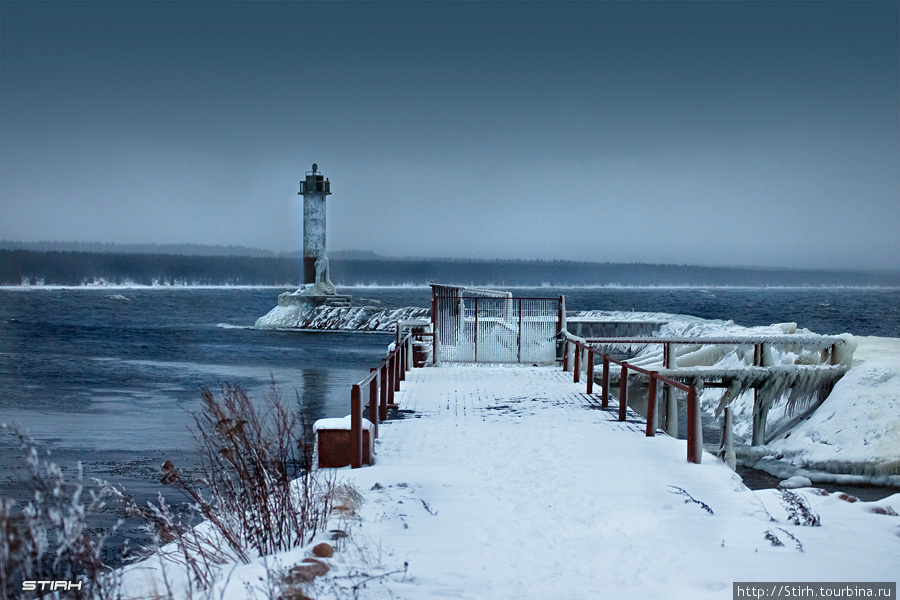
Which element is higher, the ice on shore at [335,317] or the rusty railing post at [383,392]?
the rusty railing post at [383,392]

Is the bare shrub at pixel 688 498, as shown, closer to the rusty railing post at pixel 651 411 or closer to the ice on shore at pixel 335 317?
the rusty railing post at pixel 651 411

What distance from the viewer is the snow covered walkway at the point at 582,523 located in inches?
216

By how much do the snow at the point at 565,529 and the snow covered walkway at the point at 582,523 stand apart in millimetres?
16

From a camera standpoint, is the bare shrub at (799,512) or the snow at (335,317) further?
the snow at (335,317)

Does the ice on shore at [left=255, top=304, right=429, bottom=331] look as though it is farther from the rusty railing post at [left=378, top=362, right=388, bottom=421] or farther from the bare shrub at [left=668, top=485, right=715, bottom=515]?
the bare shrub at [left=668, top=485, right=715, bottom=515]

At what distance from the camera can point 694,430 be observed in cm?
900

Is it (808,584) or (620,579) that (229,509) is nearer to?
(620,579)

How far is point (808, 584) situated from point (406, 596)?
2.78m

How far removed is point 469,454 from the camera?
31.0 feet

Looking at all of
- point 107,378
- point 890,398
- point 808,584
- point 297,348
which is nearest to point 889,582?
point 808,584

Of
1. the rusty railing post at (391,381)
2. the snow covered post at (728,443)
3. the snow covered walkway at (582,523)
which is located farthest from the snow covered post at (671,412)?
the snow covered walkway at (582,523)

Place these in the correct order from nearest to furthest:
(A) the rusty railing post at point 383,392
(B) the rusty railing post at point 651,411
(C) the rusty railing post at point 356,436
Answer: (C) the rusty railing post at point 356,436, (B) the rusty railing post at point 651,411, (A) the rusty railing post at point 383,392

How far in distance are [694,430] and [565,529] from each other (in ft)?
10.1

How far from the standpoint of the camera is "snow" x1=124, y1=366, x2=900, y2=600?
543 cm
